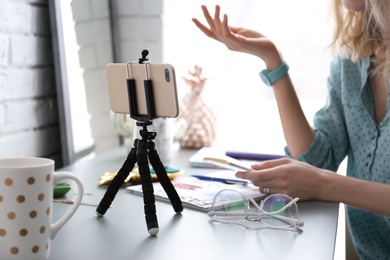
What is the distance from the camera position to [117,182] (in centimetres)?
93

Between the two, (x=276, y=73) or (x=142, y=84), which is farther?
(x=276, y=73)

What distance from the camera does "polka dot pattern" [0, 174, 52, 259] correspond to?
69 centimetres

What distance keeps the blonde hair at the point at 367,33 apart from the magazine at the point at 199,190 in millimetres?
412

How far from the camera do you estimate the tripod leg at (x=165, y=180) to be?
91 cm

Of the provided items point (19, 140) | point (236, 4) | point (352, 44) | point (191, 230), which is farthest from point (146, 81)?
point (236, 4)

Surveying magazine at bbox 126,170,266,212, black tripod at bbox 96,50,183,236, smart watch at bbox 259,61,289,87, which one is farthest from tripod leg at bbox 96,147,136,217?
smart watch at bbox 259,61,289,87

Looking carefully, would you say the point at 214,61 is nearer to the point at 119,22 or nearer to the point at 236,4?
the point at 236,4

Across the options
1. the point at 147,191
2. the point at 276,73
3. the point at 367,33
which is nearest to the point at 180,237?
the point at 147,191

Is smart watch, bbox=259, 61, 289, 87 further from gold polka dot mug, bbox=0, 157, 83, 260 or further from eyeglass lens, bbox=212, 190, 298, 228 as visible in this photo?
gold polka dot mug, bbox=0, 157, 83, 260

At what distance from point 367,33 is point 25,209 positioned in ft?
2.99

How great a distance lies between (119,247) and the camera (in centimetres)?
80

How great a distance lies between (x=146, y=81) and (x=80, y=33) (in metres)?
0.73

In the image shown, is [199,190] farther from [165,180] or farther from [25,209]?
[25,209]

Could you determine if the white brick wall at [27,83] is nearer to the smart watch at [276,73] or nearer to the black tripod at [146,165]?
the black tripod at [146,165]
